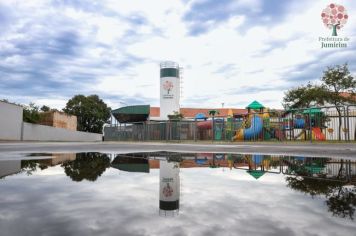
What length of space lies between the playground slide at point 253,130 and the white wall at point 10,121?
19.5 m

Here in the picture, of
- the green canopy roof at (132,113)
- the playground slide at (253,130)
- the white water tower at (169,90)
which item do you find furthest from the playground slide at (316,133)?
the white water tower at (169,90)

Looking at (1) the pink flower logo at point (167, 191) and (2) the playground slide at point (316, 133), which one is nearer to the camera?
(1) the pink flower logo at point (167, 191)

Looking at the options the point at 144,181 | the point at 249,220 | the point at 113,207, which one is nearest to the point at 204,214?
the point at 249,220

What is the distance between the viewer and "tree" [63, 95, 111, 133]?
2746 inches

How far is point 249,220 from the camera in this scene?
1.57 m

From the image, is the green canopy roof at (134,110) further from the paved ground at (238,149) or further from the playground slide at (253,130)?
the paved ground at (238,149)

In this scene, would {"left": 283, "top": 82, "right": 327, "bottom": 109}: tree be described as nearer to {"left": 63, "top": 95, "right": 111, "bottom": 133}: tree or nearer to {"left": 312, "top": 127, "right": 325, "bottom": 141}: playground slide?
{"left": 312, "top": 127, "right": 325, "bottom": 141}: playground slide

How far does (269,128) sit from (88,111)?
56.7m

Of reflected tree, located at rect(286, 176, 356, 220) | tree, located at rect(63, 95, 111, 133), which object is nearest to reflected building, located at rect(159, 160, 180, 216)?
reflected tree, located at rect(286, 176, 356, 220)

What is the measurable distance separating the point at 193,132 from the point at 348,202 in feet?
65.9

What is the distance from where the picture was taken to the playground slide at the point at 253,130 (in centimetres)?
1859

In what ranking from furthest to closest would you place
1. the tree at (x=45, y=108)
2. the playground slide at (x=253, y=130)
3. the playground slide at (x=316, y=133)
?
the tree at (x=45, y=108), the playground slide at (x=253, y=130), the playground slide at (x=316, y=133)

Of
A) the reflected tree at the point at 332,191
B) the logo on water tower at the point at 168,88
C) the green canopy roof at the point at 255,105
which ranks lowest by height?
the reflected tree at the point at 332,191

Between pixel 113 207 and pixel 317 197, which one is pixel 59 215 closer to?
pixel 113 207
